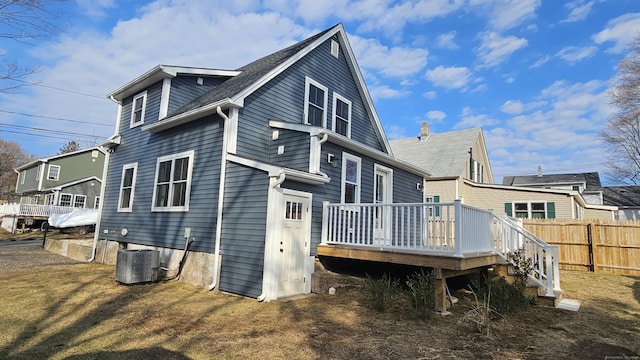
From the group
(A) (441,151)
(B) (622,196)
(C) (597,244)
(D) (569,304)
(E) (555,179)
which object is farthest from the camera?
(E) (555,179)

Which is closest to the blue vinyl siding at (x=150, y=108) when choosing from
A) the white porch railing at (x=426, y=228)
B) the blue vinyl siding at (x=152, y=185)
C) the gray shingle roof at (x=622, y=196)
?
the blue vinyl siding at (x=152, y=185)

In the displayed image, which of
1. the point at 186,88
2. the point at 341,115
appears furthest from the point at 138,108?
the point at 341,115

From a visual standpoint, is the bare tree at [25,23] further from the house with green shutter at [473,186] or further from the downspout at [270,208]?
the house with green shutter at [473,186]

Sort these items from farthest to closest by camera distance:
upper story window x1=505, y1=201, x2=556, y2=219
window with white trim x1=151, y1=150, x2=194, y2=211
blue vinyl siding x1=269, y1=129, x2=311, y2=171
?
upper story window x1=505, y1=201, x2=556, y2=219 → window with white trim x1=151, y1=150, x2=194, y2=211 → blue vinyl siding x1=269, y1=129, x2=311, y2=171

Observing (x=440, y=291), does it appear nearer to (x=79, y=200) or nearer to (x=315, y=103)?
(x=315, y=103)

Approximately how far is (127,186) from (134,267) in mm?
4513

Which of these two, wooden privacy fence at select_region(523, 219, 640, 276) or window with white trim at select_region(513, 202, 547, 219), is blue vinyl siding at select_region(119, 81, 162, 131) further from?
window with white trim at select_region(513, 202, 547, 219)

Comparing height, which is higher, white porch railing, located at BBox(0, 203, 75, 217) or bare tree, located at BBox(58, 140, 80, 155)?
bare tree, located at BBox(58, 140, 80, 155)

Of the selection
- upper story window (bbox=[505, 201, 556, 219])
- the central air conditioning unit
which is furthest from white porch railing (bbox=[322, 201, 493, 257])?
upper story window (bbox=[505, 201, 556, 219])

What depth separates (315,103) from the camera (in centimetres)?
1080

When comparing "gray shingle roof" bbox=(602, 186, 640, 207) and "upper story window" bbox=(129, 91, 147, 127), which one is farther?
"gray shingle roof" bbox=(602, 186, 640, 207)

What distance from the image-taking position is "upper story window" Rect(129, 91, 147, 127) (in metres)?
11.2

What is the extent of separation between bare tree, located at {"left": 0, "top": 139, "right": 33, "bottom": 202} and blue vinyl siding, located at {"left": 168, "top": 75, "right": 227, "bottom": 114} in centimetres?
4381

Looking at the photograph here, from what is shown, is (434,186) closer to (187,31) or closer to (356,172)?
(356,172)
